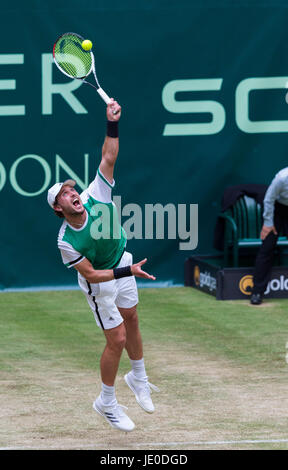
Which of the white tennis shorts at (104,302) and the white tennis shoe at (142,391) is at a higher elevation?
the white tennis shorts at (104,302)

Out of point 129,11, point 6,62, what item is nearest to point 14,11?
point 6,62

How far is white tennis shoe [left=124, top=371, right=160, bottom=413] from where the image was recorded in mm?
6840

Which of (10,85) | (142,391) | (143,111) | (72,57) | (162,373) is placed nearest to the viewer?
(142,391)

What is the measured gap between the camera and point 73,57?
7.59 metres

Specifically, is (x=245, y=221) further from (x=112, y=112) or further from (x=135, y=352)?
(x=112, y=112)

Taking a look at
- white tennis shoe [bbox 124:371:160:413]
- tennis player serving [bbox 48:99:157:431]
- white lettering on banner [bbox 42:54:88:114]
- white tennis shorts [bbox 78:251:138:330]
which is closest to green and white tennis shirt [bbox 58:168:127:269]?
tennis player serving [bbox 48:99:157:431]

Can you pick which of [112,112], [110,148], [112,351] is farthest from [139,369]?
[112,112]

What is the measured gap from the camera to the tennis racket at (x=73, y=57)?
7512 mm

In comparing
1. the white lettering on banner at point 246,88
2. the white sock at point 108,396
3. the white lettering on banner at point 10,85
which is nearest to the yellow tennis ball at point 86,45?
the white sock at point 108,396

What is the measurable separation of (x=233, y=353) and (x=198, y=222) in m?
3.13

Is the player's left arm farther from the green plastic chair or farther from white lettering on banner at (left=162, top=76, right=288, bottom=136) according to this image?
white lettering on banner at (left=162, top=76, right=288, bottom=136)

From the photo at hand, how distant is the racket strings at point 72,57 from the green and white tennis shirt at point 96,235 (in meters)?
1.16

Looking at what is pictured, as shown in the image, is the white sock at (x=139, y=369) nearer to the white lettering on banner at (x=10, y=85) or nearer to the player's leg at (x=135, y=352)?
the player's leg at (x=135, y=352)

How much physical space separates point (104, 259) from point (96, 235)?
26 centimetres
